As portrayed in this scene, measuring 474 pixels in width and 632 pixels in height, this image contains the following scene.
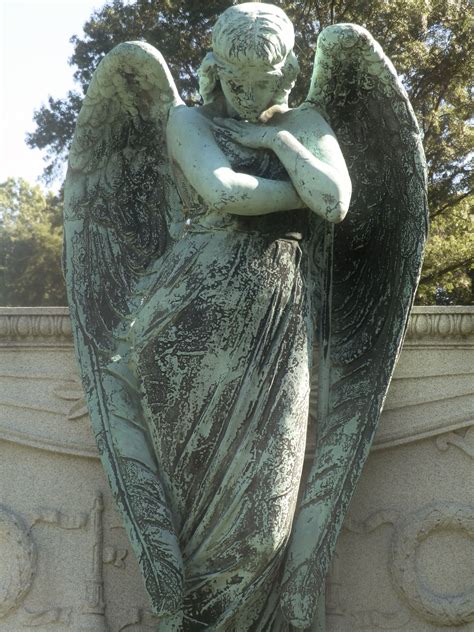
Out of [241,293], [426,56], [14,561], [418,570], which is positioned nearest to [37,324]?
[14,561]

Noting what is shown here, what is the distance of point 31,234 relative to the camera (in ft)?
68.3

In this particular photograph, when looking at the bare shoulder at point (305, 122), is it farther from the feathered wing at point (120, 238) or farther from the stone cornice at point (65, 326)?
the stone cornice at point (65, 326)

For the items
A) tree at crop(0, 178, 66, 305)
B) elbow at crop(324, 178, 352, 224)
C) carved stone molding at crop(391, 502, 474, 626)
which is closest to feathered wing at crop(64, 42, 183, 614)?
elbow at crop(324, 178, 352, 224)

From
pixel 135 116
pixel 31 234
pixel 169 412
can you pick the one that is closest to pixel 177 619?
pixel 169 412

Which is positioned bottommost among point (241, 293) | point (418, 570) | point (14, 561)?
point (418, 570)

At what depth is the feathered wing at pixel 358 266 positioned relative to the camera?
143 inches

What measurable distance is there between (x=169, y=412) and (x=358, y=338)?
0.77m

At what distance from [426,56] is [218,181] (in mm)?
10320

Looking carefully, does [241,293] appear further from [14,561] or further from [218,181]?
[14,561]

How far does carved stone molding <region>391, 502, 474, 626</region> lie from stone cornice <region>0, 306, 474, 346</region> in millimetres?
651

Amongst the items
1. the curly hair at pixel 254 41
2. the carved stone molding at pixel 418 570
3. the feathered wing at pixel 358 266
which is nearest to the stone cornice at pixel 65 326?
the feathered wing at pixel 358 266

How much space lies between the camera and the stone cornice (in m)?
4.21

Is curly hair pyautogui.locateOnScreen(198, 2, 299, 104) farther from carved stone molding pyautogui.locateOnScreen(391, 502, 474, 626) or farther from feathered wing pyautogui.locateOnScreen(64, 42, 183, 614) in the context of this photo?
carved stone molding pyautogui.locateOnScreen(391, 502, 474, 626)

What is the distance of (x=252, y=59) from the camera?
3541 mm
